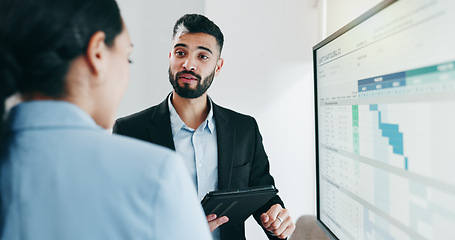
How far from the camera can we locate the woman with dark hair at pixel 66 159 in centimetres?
43

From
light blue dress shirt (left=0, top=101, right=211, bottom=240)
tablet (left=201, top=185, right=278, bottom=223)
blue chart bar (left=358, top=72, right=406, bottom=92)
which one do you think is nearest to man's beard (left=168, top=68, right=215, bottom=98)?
tablet (left=201, top=185, right=278, bottom=223)

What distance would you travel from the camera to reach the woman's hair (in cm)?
46

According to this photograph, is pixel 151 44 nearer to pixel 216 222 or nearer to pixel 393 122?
pixel 216 222

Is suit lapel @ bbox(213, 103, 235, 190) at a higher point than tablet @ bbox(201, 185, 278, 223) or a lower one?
higher

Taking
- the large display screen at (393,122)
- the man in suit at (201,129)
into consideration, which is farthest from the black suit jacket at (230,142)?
the large display screen at (393,122)

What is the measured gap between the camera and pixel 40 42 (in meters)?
0.46

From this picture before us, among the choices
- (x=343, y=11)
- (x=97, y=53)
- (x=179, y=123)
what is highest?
(x=343, y=11)

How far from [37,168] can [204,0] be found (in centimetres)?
187

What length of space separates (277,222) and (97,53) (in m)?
0.90

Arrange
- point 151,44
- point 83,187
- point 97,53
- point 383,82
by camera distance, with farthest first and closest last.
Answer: point 151,44 → point 383,82 → point 97,53 → point 83,187

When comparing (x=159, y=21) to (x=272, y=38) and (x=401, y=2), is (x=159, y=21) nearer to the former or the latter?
(x=272, y=38)

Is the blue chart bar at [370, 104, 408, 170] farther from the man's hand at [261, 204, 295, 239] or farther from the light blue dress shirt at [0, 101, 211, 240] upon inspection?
the man's hand at [261, 204, 295, 239]

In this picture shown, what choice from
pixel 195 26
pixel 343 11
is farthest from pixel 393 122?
pixel 343 11

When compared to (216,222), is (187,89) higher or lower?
higher
